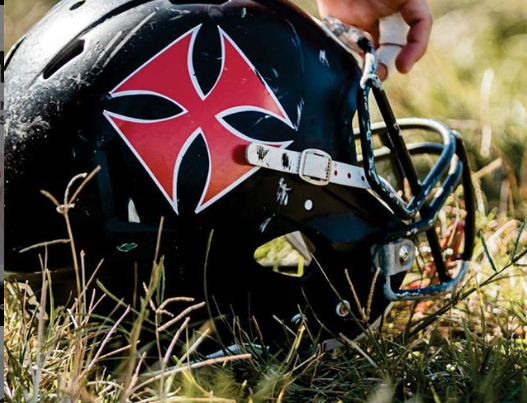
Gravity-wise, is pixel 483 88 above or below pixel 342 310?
below

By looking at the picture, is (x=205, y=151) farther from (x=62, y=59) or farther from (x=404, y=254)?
(x=404, y=254)

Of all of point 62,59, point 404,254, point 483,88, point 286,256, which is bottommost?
point 483,88

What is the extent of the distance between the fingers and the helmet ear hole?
549 millimetres

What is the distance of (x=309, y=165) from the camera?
1.73m

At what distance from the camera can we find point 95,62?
5.28 feet

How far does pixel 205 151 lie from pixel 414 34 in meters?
0.67

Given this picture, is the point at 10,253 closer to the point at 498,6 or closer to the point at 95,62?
the point at 95,62

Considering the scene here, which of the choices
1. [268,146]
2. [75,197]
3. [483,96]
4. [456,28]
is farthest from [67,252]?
[456,28]

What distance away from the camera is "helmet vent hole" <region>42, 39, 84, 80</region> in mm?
1639

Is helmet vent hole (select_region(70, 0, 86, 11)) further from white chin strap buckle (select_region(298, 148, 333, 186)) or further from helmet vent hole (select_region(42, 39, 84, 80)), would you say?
white chin strap buckle (select_region(298, 148, 333, 186))

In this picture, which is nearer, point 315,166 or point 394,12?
point 315,166

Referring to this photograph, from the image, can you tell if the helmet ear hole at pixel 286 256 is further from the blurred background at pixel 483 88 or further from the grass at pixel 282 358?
the blurred background at pixel 483 88

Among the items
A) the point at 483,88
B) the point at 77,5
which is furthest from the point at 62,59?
the point at 483,88

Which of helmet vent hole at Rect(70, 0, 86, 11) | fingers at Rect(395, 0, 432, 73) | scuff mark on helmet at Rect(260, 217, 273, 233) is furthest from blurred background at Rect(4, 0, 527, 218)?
helmet vent hole at Rect(70, 0, 86, 11)
